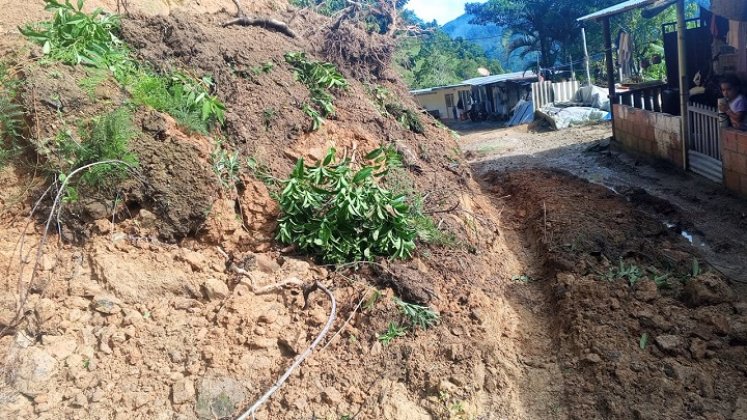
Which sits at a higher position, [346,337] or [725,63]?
[725,63]

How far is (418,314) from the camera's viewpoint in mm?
4613

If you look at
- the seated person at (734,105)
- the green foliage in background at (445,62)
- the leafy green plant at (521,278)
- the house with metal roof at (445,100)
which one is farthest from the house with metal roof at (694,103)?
the house with metal roof at (445,100)

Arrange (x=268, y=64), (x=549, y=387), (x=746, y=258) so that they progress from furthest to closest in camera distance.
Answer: (x=268, y=64) < (x=746, y=258) < (x=549, y=387)

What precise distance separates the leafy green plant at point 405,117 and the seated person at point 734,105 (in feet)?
14.6

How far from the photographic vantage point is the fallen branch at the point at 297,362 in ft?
12.3

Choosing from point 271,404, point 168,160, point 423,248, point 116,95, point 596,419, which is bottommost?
point 596,419

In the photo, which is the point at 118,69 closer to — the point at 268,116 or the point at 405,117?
the point at 268,116

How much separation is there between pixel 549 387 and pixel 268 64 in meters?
4.81

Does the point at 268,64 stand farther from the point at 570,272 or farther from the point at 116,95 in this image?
the point at 570,272

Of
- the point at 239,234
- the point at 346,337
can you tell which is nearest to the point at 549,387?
the point at 346,337

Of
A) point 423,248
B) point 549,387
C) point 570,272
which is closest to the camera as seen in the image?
point 549,387

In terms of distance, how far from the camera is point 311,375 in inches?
160

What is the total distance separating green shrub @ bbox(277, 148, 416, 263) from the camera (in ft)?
16.2

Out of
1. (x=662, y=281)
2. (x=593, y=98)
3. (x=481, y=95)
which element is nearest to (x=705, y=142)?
(x=662, y=281)
